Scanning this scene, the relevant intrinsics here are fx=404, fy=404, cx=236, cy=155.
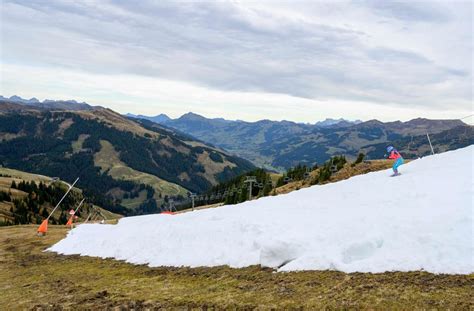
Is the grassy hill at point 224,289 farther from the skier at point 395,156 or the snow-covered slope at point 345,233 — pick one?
the skier at point 395,156

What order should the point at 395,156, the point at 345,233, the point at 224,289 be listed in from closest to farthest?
the point at 224,289, the point at 345,233, the point at 395,156

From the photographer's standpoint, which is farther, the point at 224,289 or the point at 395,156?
the point at 395,156

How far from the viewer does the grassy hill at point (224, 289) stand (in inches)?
552

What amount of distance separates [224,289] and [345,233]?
22.3 feet

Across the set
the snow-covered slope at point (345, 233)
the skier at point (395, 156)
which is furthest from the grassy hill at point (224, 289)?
the skier at point (395, 156)

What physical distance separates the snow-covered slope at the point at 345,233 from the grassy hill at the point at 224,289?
91 cm

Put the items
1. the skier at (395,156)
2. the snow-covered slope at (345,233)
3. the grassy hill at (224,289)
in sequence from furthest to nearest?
1. the skier at (395,156)
2. the snow-covered slope at (345,233)
3. the grassy hill at (224,289)

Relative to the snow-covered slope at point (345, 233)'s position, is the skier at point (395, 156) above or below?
above

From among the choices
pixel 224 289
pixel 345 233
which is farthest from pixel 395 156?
pixel 224 289

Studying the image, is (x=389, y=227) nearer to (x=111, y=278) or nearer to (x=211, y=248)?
(x=211, y=248)

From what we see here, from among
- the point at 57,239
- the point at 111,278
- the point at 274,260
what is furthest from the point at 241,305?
the point at 57,239

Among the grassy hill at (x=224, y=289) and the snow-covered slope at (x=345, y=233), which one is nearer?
the grassy hill at (x=224, y=289)

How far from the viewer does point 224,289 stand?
59.4 feet

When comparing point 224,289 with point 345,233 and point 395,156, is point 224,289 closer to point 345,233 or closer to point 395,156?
point 345,233
